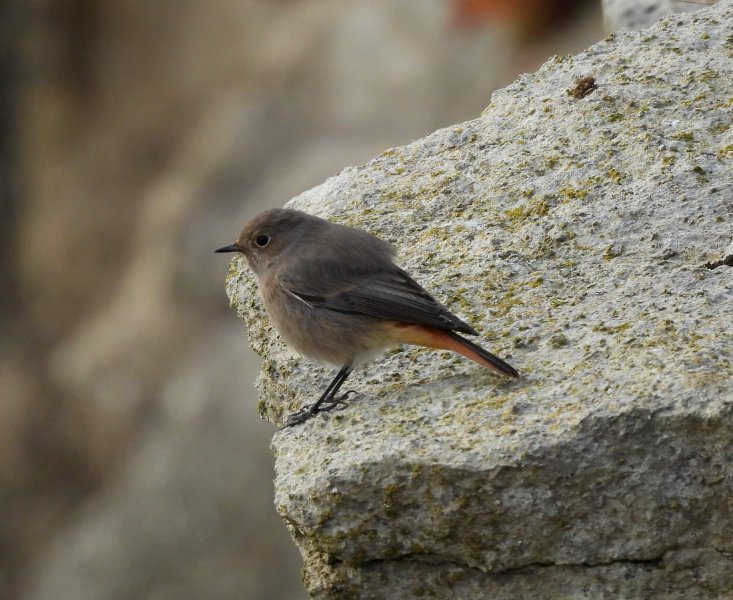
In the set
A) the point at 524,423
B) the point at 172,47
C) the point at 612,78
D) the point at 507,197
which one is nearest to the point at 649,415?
the point at 524,423

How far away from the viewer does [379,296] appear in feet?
15.4

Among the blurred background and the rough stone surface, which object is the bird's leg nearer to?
the rough stone surface

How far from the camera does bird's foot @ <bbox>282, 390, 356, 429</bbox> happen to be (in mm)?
4430

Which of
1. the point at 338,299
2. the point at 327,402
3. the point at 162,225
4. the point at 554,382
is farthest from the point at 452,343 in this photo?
the point at 162,225

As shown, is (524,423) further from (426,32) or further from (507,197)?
(426,32)

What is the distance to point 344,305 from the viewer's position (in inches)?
190

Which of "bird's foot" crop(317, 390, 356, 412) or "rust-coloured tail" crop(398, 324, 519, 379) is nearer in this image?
"rust-coloured tail" crop(398, 324, 519, 379)

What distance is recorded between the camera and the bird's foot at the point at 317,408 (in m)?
4.43

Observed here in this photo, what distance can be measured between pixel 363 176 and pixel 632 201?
5.32 ft

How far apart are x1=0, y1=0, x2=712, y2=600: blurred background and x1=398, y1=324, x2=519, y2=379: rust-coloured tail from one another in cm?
951

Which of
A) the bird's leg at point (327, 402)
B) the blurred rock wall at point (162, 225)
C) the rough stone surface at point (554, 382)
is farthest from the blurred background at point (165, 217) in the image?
the bird's leg at point (327, 402)

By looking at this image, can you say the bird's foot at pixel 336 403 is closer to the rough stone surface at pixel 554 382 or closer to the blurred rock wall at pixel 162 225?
the rough stone surface at pixel 554 382

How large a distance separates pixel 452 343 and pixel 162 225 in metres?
12.9

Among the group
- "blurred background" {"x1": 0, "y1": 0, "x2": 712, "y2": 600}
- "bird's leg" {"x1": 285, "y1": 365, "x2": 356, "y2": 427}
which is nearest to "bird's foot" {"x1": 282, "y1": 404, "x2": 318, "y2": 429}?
"bird's leg" {"x1": 285, "y1": 365, "x2": 356, "y2": 427}
